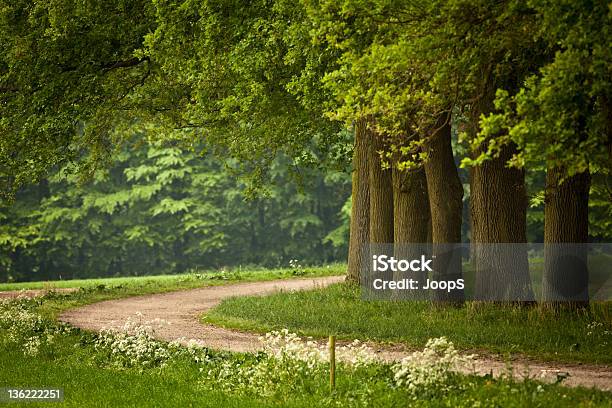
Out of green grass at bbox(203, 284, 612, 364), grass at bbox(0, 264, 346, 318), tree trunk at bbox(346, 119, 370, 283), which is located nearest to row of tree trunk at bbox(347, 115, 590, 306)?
green grass at bbox(203, 284, 612, 364)

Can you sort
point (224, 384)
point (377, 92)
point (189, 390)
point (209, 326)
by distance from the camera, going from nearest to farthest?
A: point (377, 92) → point (224, 384) → point (189, 390) → point (209, 326)

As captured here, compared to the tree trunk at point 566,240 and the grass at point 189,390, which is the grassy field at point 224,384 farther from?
the tree trunk at point 566,240

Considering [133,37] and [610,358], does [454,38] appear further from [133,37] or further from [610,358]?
[133,37]

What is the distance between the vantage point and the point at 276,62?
1766 centimetres

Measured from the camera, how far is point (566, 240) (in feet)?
58.3

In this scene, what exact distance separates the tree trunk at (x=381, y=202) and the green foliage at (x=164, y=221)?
2523 cm

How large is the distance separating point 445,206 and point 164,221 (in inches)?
1454

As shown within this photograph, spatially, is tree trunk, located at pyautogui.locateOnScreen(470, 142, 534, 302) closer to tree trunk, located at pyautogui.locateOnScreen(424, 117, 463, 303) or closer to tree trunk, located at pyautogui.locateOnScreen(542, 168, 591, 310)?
tree trunk, located at pyautogui.locateOnScreen(542, 168, 591, 310)

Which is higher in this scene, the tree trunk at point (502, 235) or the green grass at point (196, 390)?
the tree trunk at point (502, 235)

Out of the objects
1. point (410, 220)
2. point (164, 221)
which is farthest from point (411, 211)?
point (164, 221)

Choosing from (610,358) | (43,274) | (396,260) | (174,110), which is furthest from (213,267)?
(610,358)

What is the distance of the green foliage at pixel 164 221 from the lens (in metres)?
50.9

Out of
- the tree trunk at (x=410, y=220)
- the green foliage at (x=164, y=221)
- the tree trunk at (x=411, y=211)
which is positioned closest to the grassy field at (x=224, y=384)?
the tree trunk at (x=410, y=220)

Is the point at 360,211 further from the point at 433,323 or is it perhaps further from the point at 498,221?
the point at 433,323
